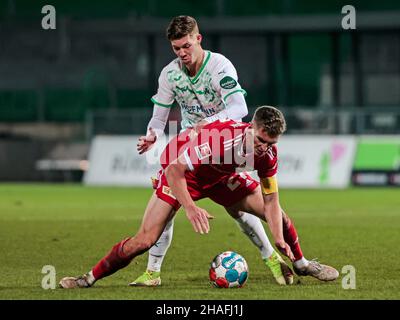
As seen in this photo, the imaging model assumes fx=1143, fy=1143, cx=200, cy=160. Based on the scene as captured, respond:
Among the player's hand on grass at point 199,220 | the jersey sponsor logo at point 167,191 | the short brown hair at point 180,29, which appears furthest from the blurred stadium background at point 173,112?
the player's hand on grass at point 199,220

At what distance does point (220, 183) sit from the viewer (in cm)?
914

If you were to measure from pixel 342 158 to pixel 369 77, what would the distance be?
7.55 m

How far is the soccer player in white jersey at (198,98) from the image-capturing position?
364 inches

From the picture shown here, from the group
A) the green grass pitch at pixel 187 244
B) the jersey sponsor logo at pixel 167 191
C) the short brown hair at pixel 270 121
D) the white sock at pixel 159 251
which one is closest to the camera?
the short brown hair at pixel 270 121

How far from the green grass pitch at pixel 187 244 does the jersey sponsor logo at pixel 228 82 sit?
1.60m

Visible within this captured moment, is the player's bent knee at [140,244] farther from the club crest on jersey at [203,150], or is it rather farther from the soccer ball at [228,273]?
the club crest on jersey at [203,150]

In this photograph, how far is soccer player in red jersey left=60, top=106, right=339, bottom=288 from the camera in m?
8.40

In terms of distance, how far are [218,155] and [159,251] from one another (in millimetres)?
1246

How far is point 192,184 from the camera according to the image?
9.09 meters

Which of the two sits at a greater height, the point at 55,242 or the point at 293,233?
the point at 293,233

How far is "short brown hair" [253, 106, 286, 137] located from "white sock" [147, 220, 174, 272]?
1463 millimetres
